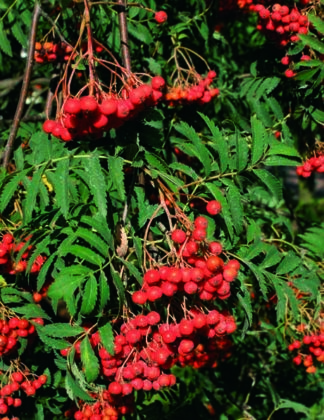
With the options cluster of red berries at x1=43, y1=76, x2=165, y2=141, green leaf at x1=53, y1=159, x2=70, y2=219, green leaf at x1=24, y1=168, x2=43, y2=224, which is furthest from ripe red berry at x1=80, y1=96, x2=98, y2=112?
green leaf at x1=24, y1=168, x2=43, y2=224

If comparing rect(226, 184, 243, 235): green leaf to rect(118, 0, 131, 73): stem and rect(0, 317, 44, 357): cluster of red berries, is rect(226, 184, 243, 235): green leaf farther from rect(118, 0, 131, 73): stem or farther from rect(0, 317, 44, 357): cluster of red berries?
rect(0, 317, 44, 357): cluster of red berries

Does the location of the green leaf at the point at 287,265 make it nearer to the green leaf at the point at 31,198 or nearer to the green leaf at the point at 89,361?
the green leaf at the point at 89,361

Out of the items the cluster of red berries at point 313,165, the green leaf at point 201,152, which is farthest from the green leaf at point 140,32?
the cluster of red berries at point 313,165

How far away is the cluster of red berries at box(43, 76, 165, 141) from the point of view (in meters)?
1.85

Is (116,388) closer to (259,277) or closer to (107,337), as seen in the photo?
(107,337)

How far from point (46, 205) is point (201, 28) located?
1.53 metres

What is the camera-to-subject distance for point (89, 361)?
6.30ft

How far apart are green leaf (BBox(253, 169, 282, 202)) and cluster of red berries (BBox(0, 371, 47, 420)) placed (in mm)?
1352

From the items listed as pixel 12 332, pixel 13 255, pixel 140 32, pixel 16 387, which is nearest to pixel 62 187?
pixel 13 255

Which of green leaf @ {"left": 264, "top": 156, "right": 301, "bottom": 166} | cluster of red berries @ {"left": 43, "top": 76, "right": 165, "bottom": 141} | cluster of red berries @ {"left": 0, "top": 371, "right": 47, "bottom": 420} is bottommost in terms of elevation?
cluster of red berries @ {"left": 0, "top": 371, "right": 47, "bottom": 420}

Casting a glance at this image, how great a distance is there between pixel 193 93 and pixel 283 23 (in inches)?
23.0

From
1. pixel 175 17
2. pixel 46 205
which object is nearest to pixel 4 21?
pixel 175 17

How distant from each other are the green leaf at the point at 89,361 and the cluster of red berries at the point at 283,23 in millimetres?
1778

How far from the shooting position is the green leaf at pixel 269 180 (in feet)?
7.18
